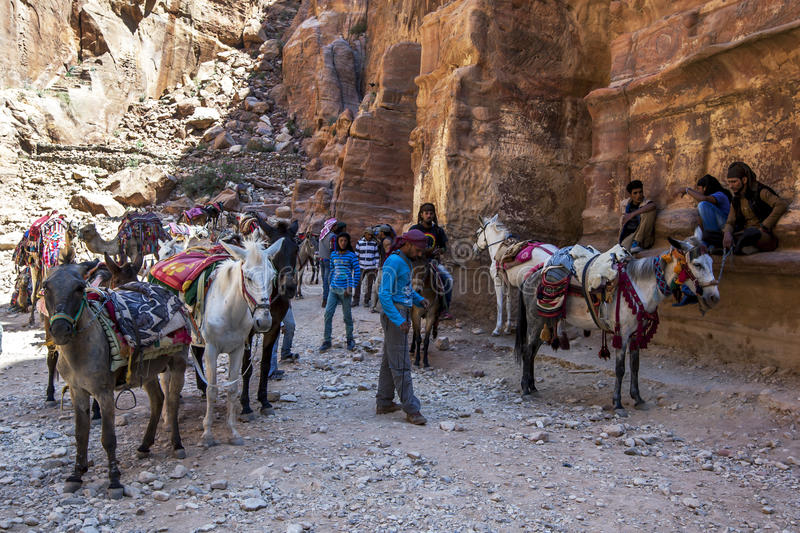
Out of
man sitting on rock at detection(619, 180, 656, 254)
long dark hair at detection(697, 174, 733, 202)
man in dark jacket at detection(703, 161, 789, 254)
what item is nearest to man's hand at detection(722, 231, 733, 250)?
man in dark jacket at detection(703, 161, 789, 254)

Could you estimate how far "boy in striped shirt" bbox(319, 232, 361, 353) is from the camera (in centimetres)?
886

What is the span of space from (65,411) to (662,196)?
8.63m

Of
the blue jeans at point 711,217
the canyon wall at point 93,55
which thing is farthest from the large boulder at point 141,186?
the blue jeans at point 711,217

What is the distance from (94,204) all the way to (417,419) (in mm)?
24309

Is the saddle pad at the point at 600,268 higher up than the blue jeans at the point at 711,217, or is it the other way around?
the blue jeans at the point at 711,217

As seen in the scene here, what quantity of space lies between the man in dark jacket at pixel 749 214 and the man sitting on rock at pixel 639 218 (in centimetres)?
126

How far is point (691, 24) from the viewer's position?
787cm

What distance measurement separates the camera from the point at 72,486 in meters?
3.90

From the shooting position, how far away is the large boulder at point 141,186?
87.4 feet

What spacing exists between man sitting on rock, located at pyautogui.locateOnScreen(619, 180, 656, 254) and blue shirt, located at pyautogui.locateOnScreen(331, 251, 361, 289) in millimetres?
4341

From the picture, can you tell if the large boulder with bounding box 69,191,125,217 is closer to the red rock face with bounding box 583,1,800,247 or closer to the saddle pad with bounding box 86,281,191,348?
the red rock face with bounding box 583,1,800,247

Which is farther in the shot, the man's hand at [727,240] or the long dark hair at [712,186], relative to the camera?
the long dark hair at [712,186]

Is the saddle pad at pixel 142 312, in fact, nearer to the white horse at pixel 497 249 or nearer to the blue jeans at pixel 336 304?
the blue jeans at pixel 336 304

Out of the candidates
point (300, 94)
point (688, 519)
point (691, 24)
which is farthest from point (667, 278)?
point (300, 94)
